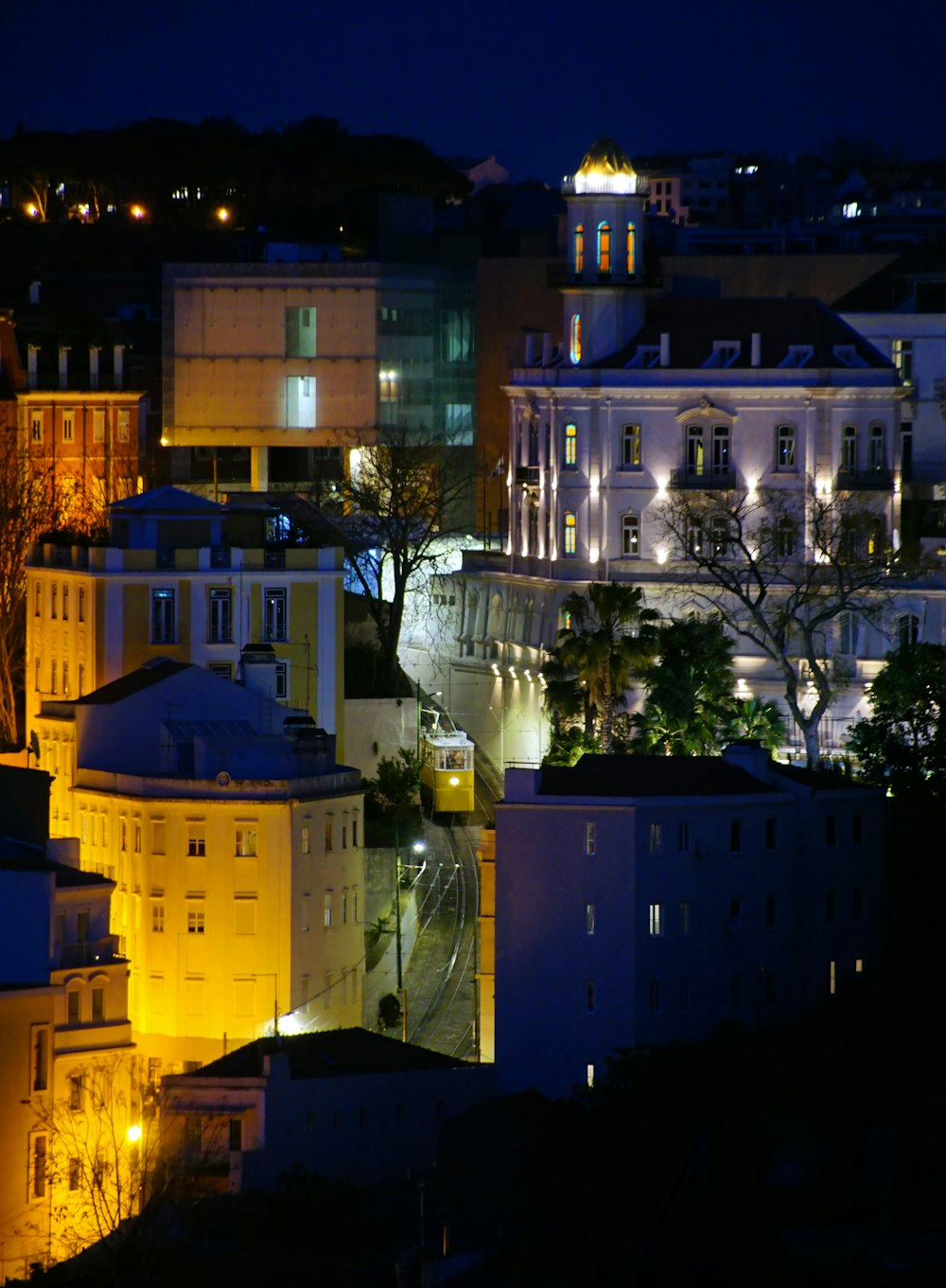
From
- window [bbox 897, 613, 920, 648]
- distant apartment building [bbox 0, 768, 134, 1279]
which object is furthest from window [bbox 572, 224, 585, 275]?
distant apartment building [bbox 0, 768, 134, 1279]

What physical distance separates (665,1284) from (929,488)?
4394cm

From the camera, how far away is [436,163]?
474 feet

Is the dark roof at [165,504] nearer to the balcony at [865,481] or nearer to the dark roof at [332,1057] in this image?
the balcony at [865,481]

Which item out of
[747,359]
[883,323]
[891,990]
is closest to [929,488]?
[883,323]

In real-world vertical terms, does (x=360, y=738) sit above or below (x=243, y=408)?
below

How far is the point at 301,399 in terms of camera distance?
108 meters

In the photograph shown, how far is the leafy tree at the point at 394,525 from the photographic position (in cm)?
8725

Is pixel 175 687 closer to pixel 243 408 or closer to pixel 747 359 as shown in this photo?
pixel 747 359

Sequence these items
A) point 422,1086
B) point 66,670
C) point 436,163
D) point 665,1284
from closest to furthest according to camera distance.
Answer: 1. point 665,1284
2. point 422,1086
3. point 66,670
4. point 436,163

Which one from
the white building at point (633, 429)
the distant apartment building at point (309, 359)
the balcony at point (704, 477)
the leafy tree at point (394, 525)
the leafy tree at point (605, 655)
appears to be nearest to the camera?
the leafy tree at point (605, 655)

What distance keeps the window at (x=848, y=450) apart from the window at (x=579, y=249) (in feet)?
25.2

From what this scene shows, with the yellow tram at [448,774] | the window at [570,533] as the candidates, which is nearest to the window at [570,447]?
the window at [570,533]

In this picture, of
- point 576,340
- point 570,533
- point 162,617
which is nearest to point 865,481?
point 570,533

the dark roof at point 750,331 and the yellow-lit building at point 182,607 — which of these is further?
the dark roof at point 750,331
